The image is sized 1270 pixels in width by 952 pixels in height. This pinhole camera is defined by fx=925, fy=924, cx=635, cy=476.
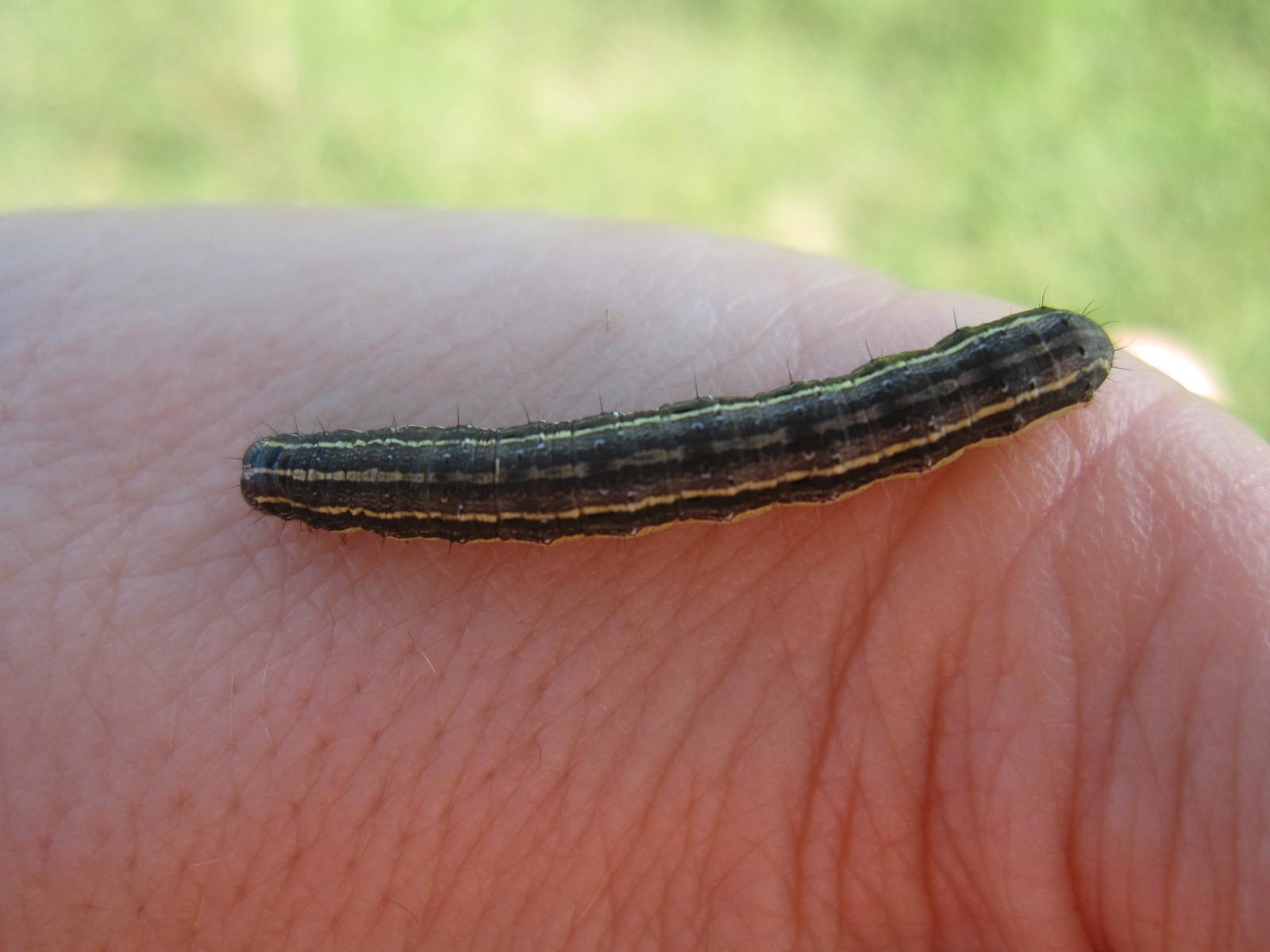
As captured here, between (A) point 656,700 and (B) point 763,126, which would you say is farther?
(B) point 763,126

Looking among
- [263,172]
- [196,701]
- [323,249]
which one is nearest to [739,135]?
[263,172]

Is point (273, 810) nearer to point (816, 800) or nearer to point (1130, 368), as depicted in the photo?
point (816, 800)

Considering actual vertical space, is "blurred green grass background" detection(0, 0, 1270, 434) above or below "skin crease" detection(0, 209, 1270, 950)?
above

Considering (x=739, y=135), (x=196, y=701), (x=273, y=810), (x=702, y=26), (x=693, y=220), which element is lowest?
(x=273, y=810)

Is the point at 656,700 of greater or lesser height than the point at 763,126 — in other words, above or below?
below

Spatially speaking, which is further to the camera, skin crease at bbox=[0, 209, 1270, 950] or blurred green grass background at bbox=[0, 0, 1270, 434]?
blurred green grass background at bbox=[0, 0, 1270, 434]
